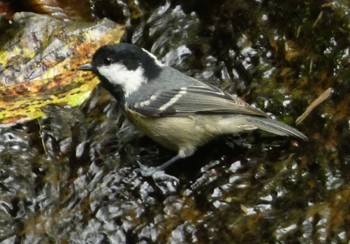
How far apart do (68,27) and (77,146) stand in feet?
3.74

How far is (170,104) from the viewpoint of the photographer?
4000mm

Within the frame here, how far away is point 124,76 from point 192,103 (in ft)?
1.35

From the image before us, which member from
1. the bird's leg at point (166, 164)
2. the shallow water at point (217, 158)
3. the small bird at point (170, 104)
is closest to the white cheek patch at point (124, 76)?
the small bird at point (170, 104)

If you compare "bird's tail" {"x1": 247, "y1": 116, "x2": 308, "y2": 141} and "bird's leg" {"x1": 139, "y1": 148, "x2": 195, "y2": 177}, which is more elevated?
"bird's tail" {"x1": 247, "y1": 116, "x2": 308, "y2": 141}

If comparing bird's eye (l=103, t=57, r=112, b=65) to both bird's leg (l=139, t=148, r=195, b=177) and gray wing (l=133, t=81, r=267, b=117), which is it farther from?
bird's leg (l=139, t=148, r=195, b=177)

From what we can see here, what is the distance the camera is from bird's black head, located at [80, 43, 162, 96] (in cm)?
408

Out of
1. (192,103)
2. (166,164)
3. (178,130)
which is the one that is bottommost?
(166,164)

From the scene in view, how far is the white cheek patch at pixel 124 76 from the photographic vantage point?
13.4 ft

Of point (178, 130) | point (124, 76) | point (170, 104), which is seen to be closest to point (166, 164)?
point (178, 130)

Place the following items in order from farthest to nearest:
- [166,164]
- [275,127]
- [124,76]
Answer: [124,76] → [166,164] → [275,127]

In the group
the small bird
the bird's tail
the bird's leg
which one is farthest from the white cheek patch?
the bird's tail

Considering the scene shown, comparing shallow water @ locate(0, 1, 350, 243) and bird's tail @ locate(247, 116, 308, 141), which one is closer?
shallow water @ locate(0, 1, 350, 243)

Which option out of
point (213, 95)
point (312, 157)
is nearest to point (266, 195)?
point (312, 157)

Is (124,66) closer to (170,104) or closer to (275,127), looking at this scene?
(170,104)
